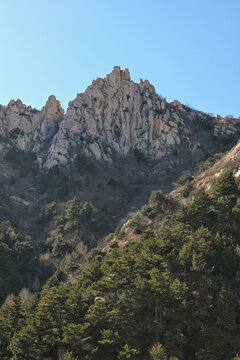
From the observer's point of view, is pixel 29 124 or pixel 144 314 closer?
pixel 144 314

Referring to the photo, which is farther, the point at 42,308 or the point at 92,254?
the point at 92,254

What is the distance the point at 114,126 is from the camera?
106500mm

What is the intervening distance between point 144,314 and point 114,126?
276 ft

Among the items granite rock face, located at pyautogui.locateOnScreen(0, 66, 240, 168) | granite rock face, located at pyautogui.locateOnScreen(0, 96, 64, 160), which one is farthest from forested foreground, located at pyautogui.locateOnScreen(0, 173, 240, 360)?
granite rock face, located at pyautogui.locateOnScreen(0, 96, 64, 160)

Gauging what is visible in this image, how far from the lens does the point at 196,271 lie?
101 ft

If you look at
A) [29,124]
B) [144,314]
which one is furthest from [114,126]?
[144,314]

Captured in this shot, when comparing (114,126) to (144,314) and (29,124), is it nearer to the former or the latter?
(29,124)

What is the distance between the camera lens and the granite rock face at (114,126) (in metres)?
99.9

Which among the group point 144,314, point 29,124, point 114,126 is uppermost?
point 29,124

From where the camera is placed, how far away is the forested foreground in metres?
24.8

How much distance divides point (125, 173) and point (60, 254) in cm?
4037

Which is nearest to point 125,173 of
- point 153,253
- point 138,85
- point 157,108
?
point 157,108

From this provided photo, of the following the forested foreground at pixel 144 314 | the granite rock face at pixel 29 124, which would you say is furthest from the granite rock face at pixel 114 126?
the forested foreground at pixel 144 314

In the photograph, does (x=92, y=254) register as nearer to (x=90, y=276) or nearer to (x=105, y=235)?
(x=105, y=235)
